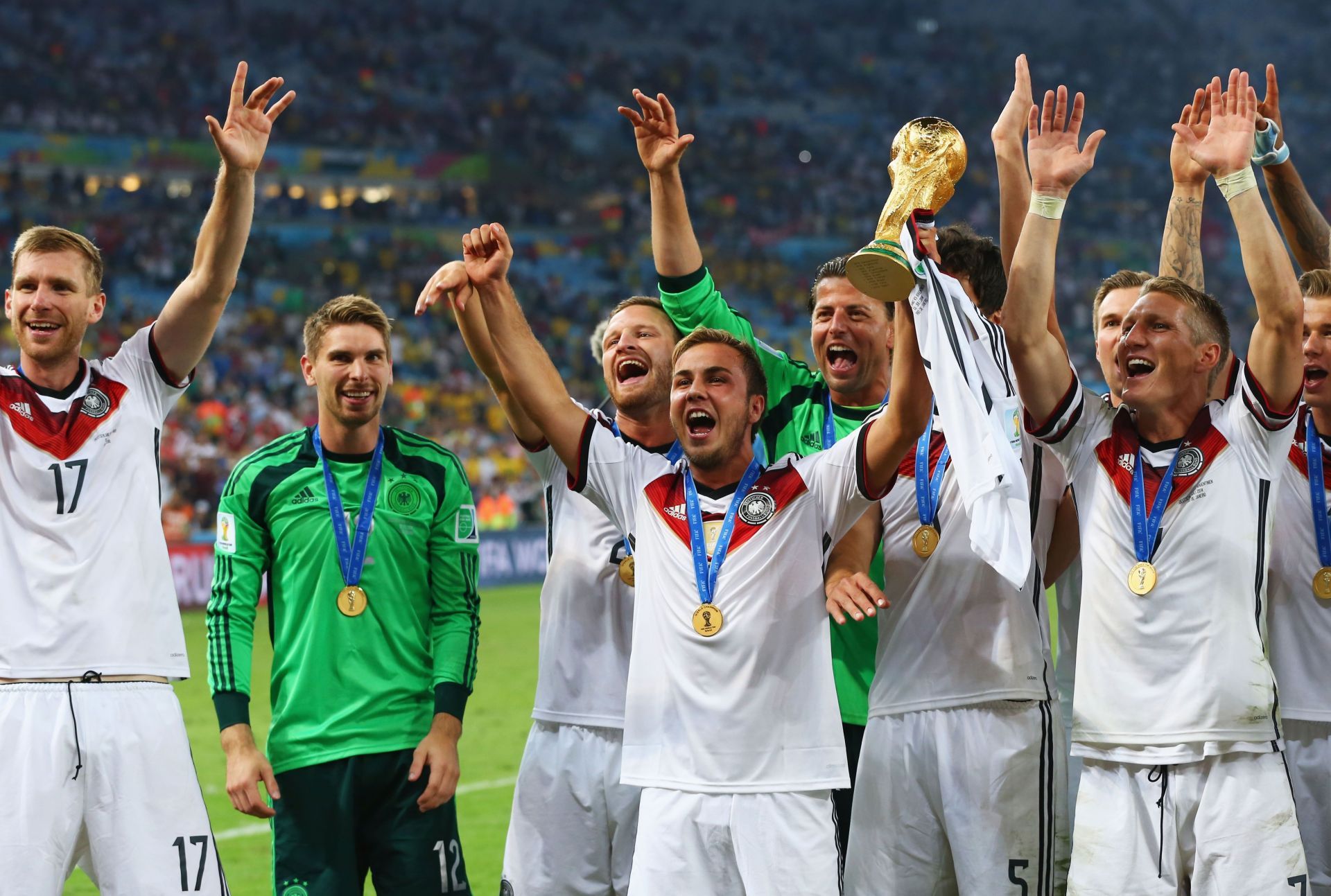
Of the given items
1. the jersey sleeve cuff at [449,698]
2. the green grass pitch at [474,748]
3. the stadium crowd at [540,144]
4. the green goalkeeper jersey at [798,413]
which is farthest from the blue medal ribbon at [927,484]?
the stadium crowd at [540,144]

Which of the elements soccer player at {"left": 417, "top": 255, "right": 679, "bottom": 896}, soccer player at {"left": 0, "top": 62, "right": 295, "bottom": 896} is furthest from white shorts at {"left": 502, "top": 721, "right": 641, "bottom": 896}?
soccer player at {"left": 0, "top": 62, "right": 295, "bottom": 896}

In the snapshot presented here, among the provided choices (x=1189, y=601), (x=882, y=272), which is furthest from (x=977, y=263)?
(x=1189, y=601)

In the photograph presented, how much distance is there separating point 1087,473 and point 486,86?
3330 cm

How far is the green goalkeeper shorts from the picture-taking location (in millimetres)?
4250

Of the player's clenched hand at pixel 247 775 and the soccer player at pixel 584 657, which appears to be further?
the soccer player at pixel 584 657

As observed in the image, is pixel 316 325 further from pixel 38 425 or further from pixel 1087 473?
pixel 1087 473

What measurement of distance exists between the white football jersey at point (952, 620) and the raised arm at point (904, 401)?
1.65ft

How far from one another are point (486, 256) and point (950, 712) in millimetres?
1848

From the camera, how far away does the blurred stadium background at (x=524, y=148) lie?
85.7 ft

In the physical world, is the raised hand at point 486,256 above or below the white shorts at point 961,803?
above

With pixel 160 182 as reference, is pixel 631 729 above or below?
below

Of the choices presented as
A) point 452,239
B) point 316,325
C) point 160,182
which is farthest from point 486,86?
point 316,325

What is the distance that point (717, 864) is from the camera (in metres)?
3.61

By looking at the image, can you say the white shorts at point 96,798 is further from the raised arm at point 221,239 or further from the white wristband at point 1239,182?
the white wristband at point 1239,182
